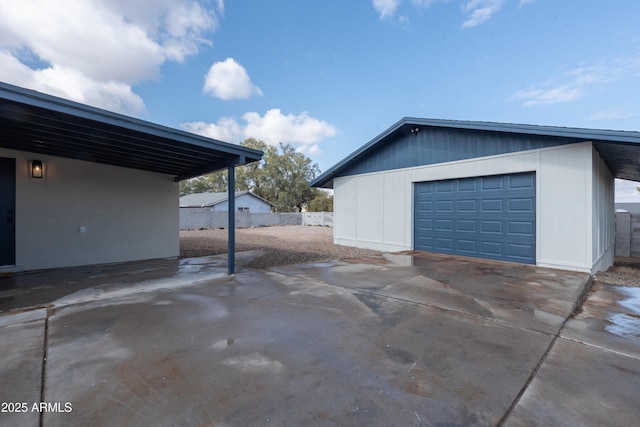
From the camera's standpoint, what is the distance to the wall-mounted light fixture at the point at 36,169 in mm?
6230

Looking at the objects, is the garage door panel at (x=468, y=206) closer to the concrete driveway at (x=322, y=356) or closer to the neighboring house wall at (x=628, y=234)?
the concrete driveway at (x=322, y=356)

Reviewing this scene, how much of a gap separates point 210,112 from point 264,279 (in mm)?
19377

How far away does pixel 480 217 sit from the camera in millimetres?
7676

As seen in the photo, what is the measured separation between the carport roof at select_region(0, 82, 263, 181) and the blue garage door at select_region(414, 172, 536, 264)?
570 centimetres

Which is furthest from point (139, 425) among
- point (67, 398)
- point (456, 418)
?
point (456, 418)

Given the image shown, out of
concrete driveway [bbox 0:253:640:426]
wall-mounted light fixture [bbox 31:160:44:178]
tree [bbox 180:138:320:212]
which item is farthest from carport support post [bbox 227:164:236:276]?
tree [bbox 180:138:320:212]

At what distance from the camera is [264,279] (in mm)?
5508

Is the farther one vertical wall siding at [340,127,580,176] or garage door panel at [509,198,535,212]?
vertical wall siding at [340,127,580,176]

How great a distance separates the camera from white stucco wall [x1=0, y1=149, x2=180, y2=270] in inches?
245

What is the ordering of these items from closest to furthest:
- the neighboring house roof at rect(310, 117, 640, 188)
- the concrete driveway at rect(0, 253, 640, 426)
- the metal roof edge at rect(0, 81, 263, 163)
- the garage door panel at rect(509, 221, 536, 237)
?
1. the concrete driveway at rect(0, 253, 640, 426)
2. the metal roof edge at rect(0, 81, 263, 163)
3. the neighboring house roof at rect(310, 117, 640, 188)
4. the garage door panel at rect(509, 221, 536, 237)

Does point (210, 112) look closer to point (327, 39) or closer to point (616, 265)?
point (327, 39)

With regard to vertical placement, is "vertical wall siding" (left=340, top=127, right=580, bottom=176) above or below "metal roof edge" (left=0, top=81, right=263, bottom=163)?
above

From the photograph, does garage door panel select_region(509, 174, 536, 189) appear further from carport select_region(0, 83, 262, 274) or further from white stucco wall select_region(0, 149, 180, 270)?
white stucco wall select_region(0, 149, 180, 270)

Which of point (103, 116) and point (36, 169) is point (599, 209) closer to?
point (103, 116)
